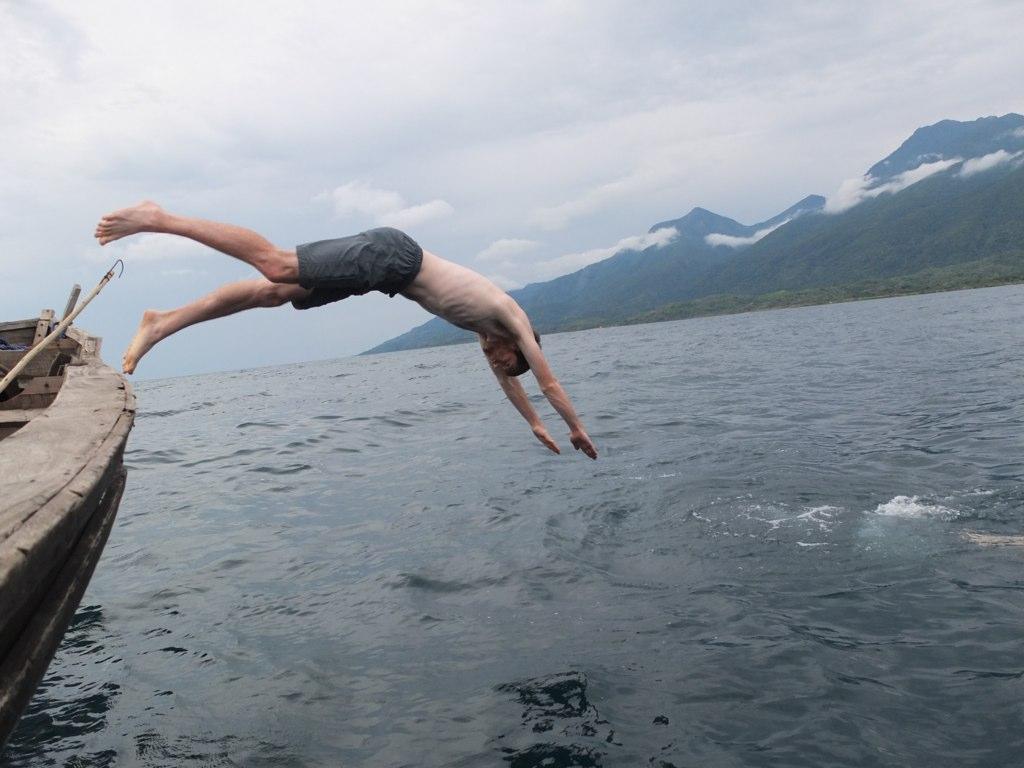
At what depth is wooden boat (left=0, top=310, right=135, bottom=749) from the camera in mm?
3029

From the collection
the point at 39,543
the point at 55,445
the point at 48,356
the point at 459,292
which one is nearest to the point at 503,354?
the point at 459,292

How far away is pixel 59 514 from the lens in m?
3.29

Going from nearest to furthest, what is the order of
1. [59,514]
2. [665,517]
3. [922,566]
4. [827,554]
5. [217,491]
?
[59,514] < [922,566] < [827,554] < [665,517] < [217,491]

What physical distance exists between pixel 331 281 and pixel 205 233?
1.10 meters

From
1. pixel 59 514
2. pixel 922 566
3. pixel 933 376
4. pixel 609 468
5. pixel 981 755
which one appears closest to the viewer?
pixel 59 514

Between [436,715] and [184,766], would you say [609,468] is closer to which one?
[436,715]

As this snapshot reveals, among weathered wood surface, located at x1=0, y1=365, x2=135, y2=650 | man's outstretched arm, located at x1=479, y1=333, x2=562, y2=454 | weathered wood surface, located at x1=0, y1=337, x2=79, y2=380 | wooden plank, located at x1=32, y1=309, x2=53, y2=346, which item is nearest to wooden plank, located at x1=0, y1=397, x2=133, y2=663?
weathered wood surface, located at x1=0, y1=365, x2=135, y2=650

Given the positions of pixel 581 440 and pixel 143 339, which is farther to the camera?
pixel 581 440

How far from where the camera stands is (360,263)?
20.5ft

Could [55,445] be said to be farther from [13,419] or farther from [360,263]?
[13,419]

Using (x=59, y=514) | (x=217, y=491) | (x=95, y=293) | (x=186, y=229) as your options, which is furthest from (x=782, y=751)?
(x=217, y=491)

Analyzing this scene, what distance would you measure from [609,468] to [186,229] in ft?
31.5

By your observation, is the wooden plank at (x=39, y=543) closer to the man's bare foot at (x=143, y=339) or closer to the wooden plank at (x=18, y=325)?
the man's bare foot at (x=143, y=339)

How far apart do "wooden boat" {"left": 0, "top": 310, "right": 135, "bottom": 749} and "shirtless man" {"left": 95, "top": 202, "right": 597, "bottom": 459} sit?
3.64ft
